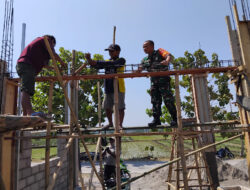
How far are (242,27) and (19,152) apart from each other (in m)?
6.66

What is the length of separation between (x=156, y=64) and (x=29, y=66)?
295 cm

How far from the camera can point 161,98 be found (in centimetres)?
568

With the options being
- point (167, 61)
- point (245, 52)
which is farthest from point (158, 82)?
point (245, 52)

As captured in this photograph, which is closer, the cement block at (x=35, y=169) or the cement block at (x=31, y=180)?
the cement block at (x=31, y=180)

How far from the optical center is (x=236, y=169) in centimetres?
1161

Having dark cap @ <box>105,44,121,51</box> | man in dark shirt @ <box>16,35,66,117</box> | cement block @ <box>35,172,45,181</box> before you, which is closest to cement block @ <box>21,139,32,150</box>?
cement block @ <box>35,172,45,181</box>

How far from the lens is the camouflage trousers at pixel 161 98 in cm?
536

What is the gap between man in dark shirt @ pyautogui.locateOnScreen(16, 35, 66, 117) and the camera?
441cm

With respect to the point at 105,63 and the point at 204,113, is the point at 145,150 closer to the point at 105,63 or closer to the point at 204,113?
the point at 204,113

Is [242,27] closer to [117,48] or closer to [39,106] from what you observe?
[117,48]

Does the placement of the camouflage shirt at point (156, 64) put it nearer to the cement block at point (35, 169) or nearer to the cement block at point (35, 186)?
the cement block at point (35, 169)

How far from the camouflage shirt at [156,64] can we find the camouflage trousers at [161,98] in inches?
4.3

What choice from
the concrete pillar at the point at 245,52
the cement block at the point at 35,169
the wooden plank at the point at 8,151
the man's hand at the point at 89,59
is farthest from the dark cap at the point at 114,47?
the cement block at the point at 35,169

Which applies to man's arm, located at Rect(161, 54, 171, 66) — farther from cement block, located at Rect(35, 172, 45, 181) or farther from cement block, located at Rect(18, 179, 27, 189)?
cement block, located at Rect(35, 172, 45, 181)
